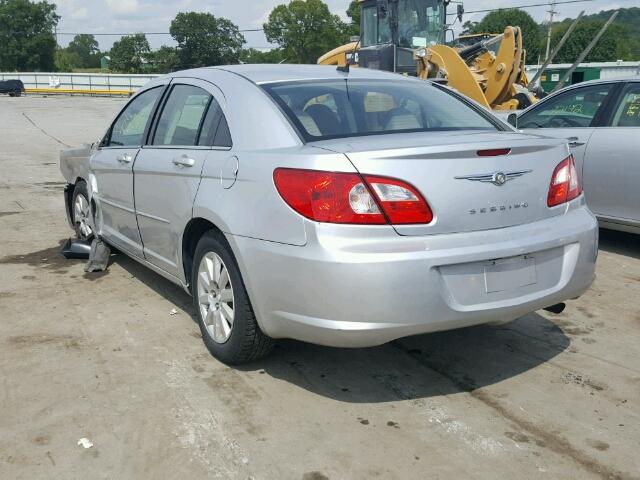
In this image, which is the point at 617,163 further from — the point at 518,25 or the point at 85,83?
the point at 518,25

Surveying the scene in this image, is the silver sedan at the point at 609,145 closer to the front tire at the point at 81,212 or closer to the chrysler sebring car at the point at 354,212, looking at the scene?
the chrysler sebring car at the point at 354,212

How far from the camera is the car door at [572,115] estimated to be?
6500 mm

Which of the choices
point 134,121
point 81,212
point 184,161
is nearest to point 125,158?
point 134,121

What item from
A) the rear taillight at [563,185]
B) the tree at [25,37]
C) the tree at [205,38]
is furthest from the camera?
the tree at [25,37]

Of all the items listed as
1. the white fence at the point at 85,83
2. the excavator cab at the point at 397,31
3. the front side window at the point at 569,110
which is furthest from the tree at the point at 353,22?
the front side window at the point at 569,110

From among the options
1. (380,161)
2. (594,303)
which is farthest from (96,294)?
(594,303)

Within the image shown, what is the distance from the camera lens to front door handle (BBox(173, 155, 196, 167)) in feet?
13.3

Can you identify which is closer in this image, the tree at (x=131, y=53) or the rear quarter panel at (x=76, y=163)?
the rear quarter panel at (x=76, y=163)

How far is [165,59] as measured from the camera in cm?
8350

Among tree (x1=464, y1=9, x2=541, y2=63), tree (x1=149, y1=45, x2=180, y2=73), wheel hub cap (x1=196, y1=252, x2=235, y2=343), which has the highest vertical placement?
tree (x1=464, y1=9, x2=541, y2=63)

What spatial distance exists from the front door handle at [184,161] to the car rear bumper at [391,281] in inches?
30.2

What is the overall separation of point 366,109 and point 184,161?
3.63 feet

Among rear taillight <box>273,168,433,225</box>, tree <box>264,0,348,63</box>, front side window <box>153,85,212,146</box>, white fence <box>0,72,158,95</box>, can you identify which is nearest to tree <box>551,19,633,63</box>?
tree <box>264,0,348,63</box>

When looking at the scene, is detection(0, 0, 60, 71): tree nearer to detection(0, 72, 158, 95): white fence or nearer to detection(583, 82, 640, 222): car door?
detection(0, 72, 158, 95): white fence
